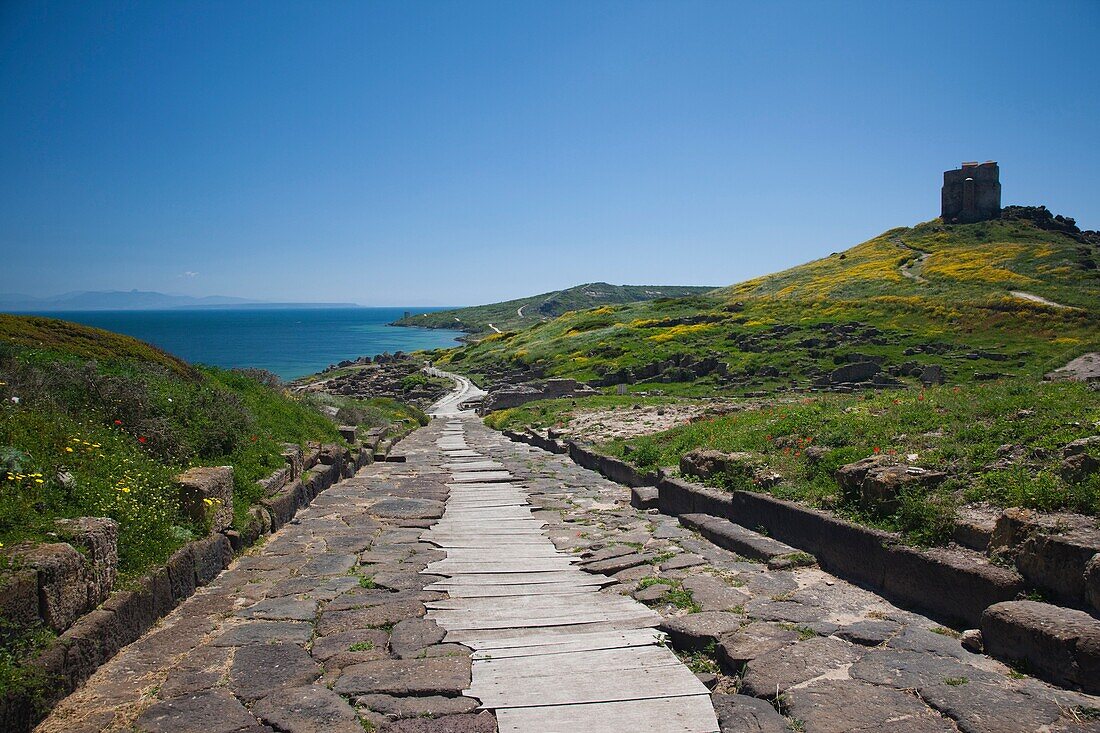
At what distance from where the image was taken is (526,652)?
4602mm

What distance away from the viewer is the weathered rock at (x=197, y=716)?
3.63 m

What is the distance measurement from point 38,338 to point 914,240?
9082 cm

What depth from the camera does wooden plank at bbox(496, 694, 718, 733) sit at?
3621mm

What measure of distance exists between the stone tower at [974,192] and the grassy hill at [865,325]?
10.3 feet

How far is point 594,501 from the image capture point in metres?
10.8

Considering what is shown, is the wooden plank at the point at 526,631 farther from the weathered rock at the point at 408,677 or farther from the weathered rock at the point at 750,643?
the weathered rock at the point at 750,643

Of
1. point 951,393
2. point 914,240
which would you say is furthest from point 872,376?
point 914,240

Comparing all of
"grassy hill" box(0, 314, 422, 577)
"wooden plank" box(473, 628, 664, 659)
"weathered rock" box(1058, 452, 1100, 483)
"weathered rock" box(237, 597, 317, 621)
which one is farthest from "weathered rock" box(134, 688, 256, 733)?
"weathered rock" box(1058, 452, 1100, 483)

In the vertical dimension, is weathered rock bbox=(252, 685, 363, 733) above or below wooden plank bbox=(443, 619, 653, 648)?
above

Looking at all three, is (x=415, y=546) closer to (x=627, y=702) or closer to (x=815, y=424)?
(x=627, y=702)

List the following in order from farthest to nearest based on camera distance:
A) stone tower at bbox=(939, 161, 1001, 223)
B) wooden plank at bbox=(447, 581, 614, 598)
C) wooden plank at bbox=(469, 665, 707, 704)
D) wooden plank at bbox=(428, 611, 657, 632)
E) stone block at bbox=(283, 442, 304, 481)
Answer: stone tower at bbox=(939, 161, 1001, 223)
stone block at bbox=(283, 442, 304, 481)
wooden plank at bbox=(447, 581, 614, 598)
wooden plank at bbox=(428, 611, 657, 632)
wooden plank at bbox=(469, 665, 707, 704)

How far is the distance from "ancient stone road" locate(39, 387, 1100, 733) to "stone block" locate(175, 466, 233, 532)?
0.53 m

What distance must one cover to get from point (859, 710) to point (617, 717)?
127 centimetres

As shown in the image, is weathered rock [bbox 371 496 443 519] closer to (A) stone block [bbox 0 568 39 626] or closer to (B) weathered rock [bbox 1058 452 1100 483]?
(A) stone block [bbox 0 568 39 626]
